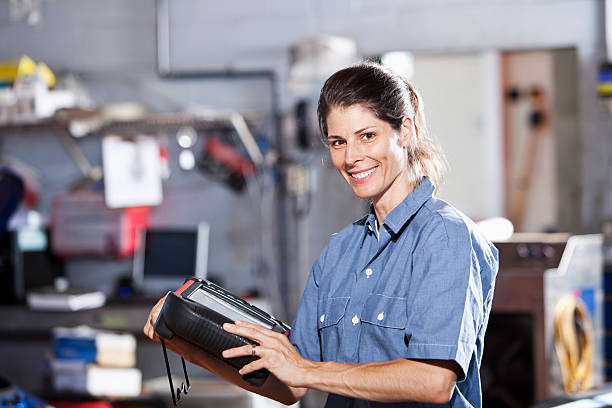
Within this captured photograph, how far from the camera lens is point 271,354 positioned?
4.23ft

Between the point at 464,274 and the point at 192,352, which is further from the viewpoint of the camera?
the point at 192,352

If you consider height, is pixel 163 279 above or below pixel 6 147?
below

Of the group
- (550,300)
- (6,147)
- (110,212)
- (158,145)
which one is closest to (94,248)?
(110,212)

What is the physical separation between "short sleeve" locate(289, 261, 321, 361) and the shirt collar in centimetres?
26

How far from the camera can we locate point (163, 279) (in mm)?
3873

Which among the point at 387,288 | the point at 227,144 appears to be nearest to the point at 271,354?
the point at 387,288

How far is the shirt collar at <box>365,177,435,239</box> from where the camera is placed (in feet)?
4.39

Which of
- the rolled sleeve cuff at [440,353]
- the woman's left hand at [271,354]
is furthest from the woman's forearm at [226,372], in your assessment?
the rolled sleeve cuff at [440,353]

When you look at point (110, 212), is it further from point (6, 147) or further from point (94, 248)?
point (6, 147)

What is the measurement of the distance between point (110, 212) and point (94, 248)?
224mm

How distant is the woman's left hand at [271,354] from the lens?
1266 mm

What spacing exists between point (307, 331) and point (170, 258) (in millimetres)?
2511

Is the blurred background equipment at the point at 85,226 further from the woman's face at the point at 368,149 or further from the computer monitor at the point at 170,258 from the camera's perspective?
the woman's face at the point at 368,149

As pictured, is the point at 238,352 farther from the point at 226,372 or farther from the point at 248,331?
the point at 226,372
